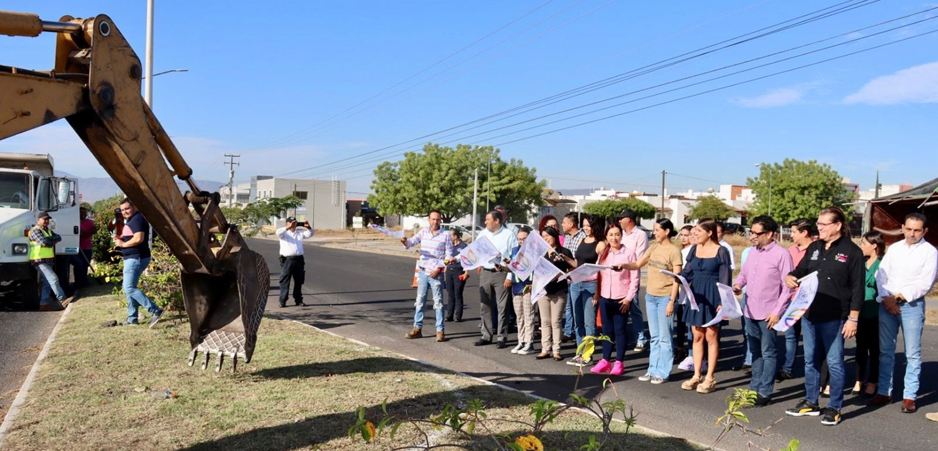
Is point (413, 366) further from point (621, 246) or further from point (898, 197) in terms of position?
point (898, 197)

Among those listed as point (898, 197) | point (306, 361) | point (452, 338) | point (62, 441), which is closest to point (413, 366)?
point (306, 361)

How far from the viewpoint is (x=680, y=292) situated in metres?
7.86

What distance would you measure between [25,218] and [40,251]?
898 millimetres

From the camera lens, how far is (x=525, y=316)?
935 centimetres

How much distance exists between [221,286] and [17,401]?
2.28 meters

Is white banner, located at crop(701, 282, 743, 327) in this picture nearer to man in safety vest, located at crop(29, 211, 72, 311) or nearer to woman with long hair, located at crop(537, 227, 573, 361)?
woman with long hair, located at crop(537, 227, 573, 361)

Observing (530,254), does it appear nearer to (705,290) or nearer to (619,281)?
(619,281)

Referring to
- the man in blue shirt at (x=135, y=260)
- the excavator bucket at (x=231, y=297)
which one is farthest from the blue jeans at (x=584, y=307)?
the man in blue shirt at (x=135, y=260)

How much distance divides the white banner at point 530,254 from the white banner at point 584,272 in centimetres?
52

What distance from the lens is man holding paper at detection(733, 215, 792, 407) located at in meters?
7.02

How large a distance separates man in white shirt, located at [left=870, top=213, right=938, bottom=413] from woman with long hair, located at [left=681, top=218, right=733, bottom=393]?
5.09ft

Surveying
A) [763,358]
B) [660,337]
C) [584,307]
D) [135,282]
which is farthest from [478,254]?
[135,282]

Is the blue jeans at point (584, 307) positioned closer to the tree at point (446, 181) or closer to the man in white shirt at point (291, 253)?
the man in white shirt at point (291, 253)

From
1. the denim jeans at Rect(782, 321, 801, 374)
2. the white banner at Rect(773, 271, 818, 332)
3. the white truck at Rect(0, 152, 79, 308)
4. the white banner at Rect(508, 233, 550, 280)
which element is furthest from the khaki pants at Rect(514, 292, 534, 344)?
the white truck at Rect(0, 152, 79, 308)
